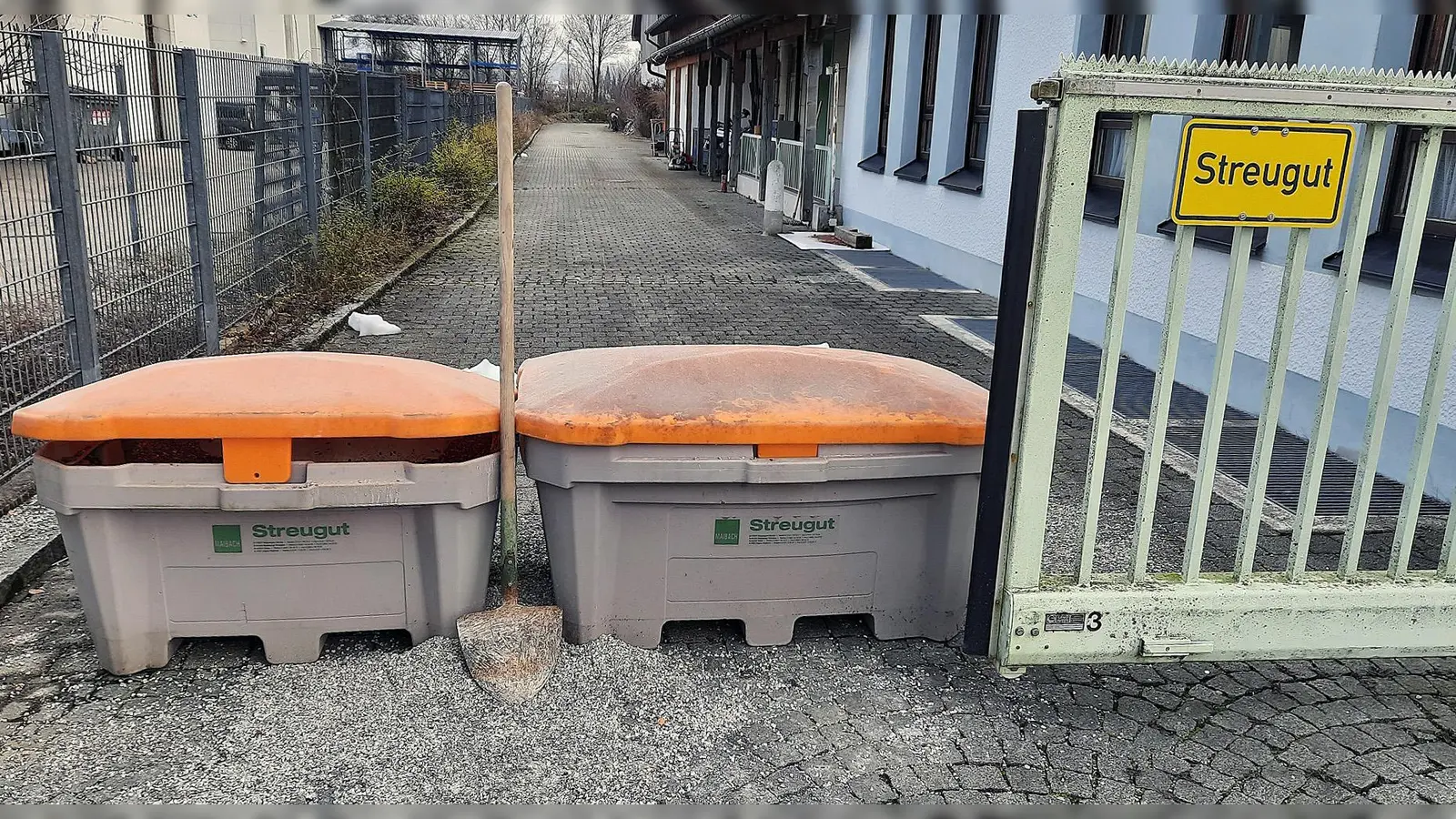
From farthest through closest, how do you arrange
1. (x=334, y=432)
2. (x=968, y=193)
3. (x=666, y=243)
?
(x=666, y=243)
(x=968, y=193)
(x=334, y=432)

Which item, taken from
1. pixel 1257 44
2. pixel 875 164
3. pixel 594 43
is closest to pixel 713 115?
pixel 875 164

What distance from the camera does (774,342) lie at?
772 centimetres

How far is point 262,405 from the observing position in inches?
109

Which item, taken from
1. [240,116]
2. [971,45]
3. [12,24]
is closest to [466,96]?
[971,45]

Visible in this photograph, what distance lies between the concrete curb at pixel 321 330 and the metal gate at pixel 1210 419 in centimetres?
303

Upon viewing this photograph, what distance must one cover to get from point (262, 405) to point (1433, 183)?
5.24 m

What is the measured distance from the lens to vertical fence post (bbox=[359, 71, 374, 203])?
11.1 metres

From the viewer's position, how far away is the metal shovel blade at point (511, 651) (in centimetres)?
296

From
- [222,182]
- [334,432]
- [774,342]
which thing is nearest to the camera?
[334,432]

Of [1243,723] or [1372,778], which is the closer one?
[1372,778]

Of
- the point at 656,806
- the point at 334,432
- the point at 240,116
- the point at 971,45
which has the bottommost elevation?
the point at 656,806

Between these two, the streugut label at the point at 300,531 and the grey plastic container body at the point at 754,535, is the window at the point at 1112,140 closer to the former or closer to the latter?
the grey plastic container body at the point at 754,535

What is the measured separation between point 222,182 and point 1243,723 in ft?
20.5

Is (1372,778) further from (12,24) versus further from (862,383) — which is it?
(12,24)
